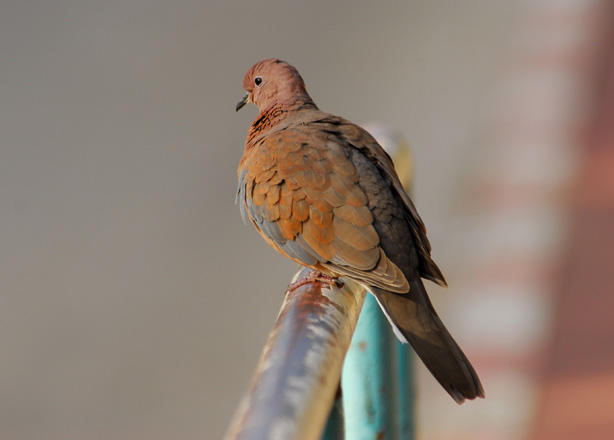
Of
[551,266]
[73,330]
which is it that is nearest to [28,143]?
[73,330]

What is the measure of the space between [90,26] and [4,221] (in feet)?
5.92

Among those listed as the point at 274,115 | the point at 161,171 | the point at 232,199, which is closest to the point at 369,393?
the point at 274,115

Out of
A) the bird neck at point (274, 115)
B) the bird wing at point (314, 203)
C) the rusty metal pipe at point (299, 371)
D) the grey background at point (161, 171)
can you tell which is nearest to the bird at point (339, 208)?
the bird wing at point (314, 203)

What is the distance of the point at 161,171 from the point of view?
5.16 metres

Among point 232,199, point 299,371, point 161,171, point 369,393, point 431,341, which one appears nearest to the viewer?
point 299,371

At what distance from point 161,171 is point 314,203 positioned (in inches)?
151

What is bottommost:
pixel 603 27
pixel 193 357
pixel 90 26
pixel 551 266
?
pixel 193 357

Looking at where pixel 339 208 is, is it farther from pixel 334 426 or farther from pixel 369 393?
pixel 334 426

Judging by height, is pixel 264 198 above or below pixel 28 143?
below

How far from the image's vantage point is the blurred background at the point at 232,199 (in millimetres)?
3223

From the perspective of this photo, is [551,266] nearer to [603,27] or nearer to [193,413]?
[193,413]

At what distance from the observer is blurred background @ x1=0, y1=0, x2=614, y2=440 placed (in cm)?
322

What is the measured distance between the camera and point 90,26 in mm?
6078

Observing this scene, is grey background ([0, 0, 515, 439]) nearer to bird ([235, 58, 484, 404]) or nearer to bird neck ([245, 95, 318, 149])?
bird neck ([245, 95, 318, 149])
